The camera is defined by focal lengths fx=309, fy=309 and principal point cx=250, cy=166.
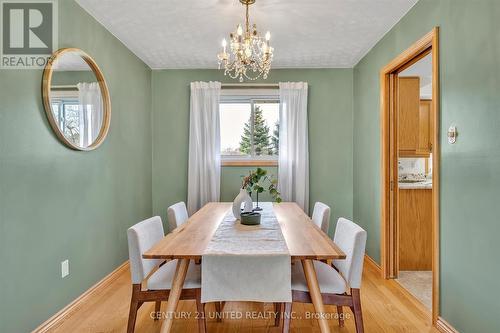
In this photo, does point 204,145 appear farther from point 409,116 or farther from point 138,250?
point 409,116

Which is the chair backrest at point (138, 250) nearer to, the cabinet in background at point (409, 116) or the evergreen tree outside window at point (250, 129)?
the evergreen tree outside window at point (250, 129)

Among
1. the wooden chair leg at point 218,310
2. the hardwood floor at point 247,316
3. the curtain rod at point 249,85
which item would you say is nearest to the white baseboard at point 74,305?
the hardwood floor at point 247,316

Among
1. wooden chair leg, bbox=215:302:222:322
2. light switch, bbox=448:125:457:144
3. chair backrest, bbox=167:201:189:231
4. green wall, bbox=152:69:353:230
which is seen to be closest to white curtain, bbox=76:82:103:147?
chair backrest, bbox=167:201:189:231

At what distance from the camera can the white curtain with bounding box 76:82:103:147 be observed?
2.51 m

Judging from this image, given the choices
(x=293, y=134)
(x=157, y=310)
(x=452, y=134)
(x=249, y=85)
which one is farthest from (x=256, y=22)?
(x=157, y=310)

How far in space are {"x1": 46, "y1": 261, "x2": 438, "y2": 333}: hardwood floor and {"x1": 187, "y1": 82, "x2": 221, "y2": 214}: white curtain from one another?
158 centimetres

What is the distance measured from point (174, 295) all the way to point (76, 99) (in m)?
1.71

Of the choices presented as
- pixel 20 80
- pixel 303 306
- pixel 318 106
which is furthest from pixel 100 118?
pixel 318 106

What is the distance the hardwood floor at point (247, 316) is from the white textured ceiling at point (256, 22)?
8.09 ft

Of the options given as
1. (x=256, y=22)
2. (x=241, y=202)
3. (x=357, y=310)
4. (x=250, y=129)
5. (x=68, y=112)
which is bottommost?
(x=357, y=310)

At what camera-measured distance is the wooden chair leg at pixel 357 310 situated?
175 centimetres

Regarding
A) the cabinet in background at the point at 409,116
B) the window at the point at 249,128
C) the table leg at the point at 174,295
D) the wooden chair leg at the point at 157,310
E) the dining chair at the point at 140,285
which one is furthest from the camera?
the window at the point at 249,128

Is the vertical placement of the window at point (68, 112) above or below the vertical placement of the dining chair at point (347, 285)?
above

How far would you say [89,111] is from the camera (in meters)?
2.62
